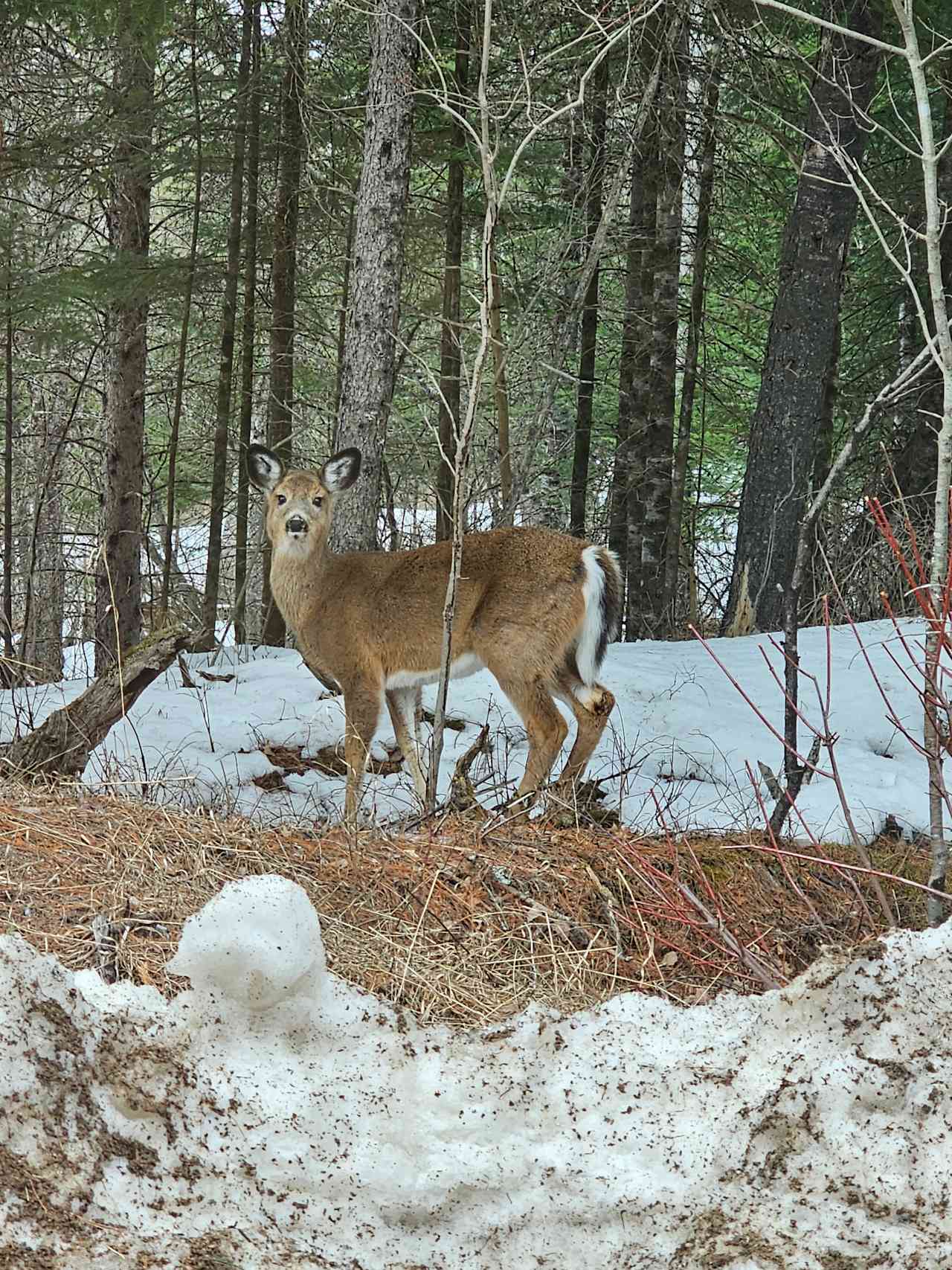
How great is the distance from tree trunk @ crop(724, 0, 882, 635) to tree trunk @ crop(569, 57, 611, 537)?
1.54 metres

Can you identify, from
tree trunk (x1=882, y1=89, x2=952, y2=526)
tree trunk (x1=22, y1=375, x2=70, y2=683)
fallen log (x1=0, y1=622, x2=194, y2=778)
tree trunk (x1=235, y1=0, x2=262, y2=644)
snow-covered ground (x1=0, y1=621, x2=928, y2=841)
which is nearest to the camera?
fallen log (x1=0, y1=622, x2=194, y2=778)

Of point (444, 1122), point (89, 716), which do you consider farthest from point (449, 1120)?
point (89, 716)

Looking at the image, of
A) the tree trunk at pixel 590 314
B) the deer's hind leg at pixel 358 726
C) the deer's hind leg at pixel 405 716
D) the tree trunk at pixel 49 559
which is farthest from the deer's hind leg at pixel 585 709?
the tree trunk at pixel 590 314

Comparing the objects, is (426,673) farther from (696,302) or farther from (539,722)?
(696,302)

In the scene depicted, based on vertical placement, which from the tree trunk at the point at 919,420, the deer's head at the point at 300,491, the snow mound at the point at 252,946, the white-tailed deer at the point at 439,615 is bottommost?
the snow mound at the point at 252,946

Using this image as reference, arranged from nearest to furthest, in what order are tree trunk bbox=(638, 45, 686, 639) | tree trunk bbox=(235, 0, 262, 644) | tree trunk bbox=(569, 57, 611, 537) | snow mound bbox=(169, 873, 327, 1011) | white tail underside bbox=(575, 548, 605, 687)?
snow mound bbox=(169, 873, 327, 1011)
white tail underside bbox=(575, 548, 605, 687)
tree trunk bbox=(235, 0, 262, 644)
tree trunk bbox=(569, 57, 611, 537)
tree trunk bbox=(638, 45, 686, 639)

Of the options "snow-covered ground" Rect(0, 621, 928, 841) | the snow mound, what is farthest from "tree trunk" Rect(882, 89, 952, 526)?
the snow mound

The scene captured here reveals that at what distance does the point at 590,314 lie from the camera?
12023mm

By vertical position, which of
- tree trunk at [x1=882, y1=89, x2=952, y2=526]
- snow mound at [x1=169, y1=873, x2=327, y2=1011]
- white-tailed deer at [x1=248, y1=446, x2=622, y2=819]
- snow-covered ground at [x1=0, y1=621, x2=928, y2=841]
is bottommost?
snow-covered ground at [x1=0, y1=621, x2=928, y2=841]

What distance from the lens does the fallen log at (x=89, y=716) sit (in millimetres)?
5336

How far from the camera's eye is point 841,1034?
9.39ft

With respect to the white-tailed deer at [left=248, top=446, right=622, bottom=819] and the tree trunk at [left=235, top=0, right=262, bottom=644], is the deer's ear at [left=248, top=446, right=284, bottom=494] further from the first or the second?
the tree trunk at [left=235, top=0, right=262, bottom=644]

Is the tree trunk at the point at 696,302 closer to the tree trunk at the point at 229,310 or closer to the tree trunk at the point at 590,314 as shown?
the tree trunk at the point at 590,314

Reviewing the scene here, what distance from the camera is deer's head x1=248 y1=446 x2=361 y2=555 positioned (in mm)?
6977
